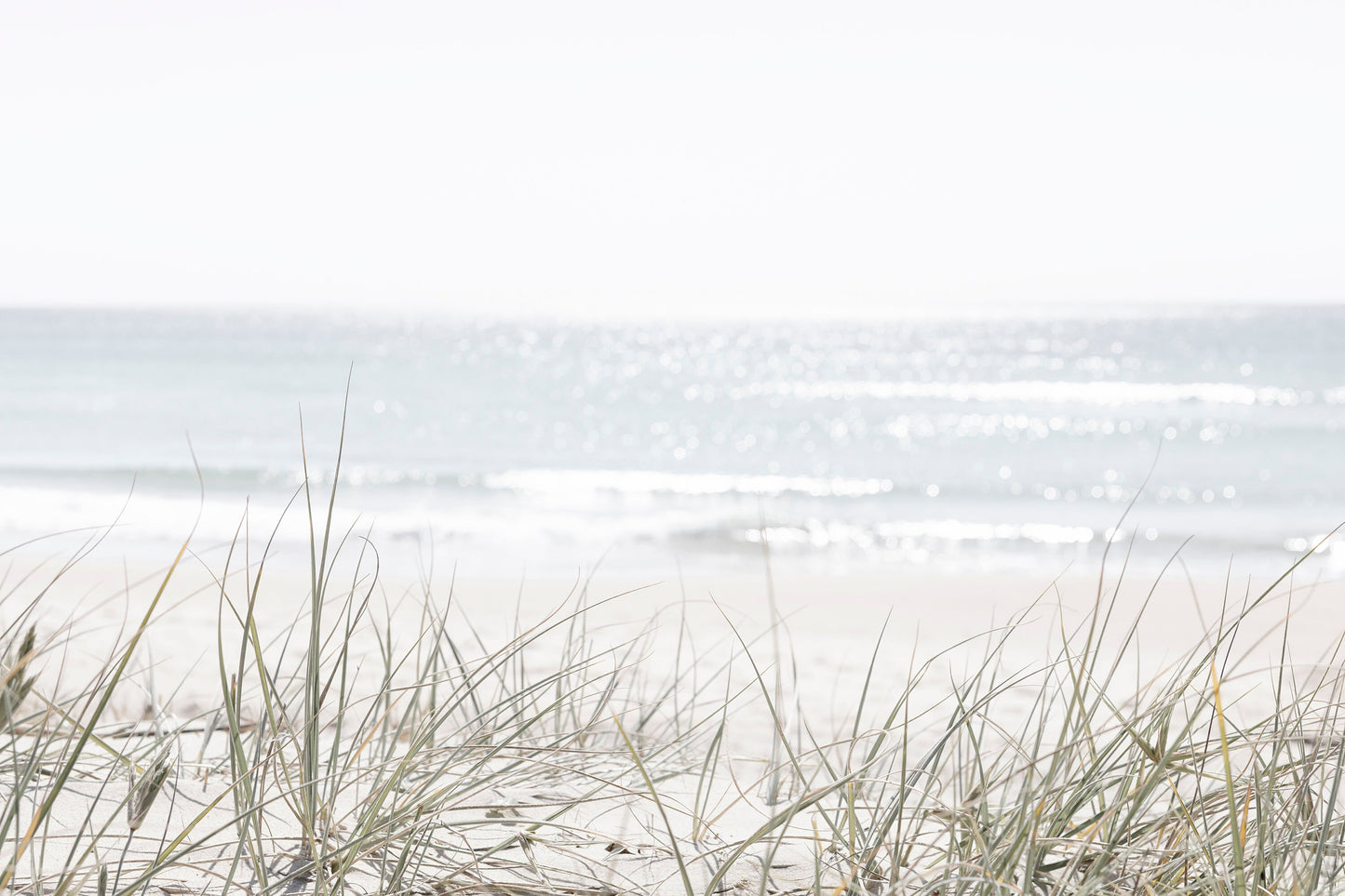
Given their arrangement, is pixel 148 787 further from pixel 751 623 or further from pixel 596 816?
pixel 751 623

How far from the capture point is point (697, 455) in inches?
570

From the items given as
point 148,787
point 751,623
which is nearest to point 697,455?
point 751,623

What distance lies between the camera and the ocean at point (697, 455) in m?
8.80

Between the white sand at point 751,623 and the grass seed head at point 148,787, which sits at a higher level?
the grass seed head at point 148,787

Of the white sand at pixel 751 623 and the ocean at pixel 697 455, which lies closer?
the white sand at pixel 751 623

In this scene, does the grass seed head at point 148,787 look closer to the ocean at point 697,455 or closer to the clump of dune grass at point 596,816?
the clump of dune grass at point 596,816

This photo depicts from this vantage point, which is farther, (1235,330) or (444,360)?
(1235,330)

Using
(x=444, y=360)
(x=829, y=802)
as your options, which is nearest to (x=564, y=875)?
(x=829, y=802)

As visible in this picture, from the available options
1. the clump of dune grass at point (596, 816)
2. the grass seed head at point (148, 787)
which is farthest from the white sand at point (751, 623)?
the grass seed head at point (148, 787)

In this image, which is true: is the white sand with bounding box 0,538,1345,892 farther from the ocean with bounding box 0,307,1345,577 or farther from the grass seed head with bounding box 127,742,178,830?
the grass seed head with bounding box 127,742,178,830

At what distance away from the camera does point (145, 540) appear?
826 cm

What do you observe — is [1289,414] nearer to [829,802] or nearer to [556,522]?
[556,522]

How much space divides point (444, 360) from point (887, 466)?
A: 18.8 m

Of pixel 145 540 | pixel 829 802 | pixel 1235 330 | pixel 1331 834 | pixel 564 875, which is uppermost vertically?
pixel 1235 330
